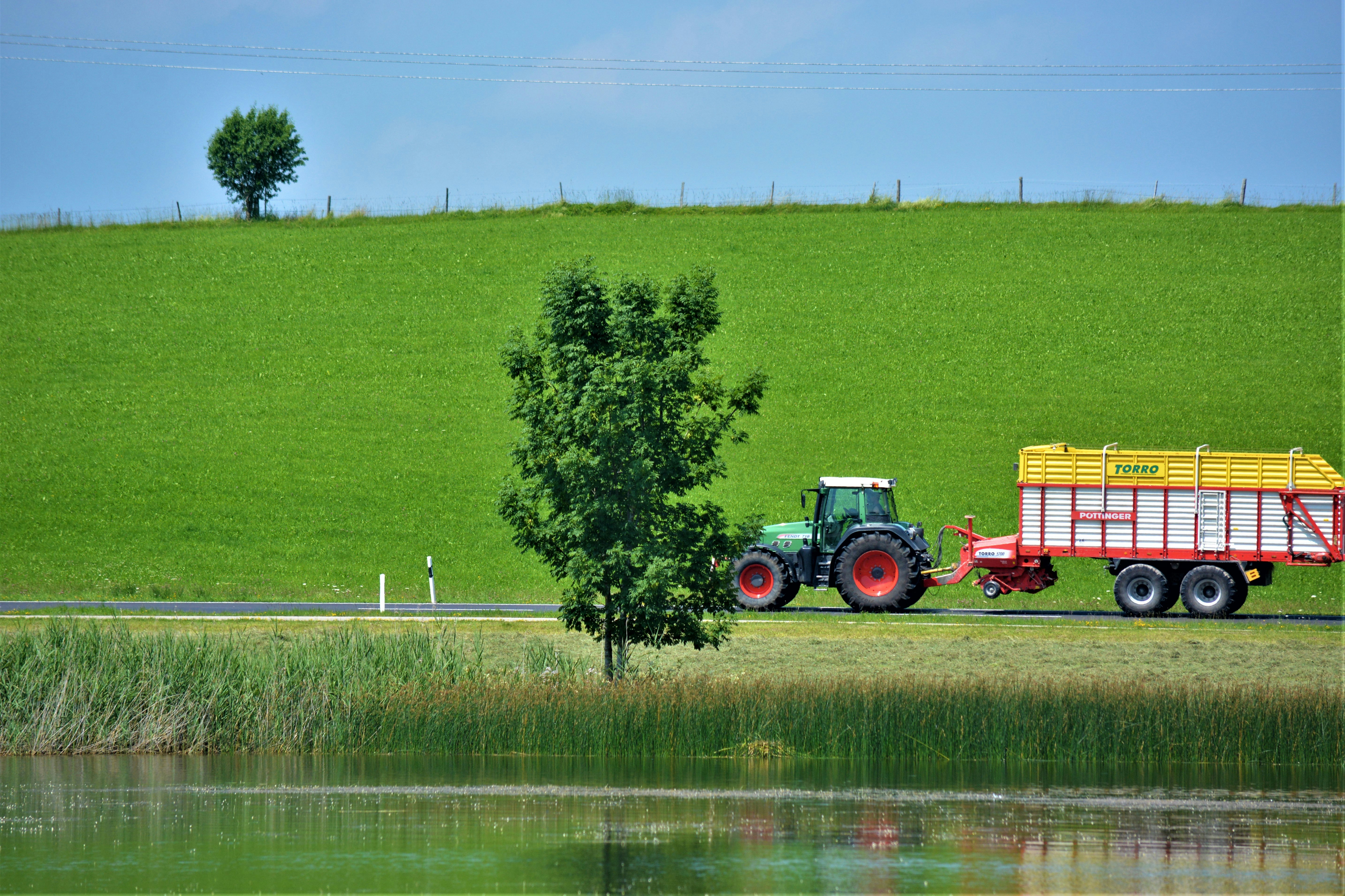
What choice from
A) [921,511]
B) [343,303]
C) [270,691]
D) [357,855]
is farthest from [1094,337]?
[357,855]

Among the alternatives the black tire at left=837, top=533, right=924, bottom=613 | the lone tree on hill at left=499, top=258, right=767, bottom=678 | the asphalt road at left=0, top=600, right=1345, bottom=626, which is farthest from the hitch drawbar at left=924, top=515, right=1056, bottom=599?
the lone tree on hill at left=499, top=258, right=767, bottom=678

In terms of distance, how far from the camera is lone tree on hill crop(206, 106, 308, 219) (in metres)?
86.4

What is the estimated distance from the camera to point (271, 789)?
47.9 ft

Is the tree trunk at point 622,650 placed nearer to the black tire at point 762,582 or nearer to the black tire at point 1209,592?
the black tire at point 762,582

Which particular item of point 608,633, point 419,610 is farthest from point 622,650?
point 419,610

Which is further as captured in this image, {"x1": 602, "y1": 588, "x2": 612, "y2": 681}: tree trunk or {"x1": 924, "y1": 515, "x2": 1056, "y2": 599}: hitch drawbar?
{"x1": 924, "y1": 515, "x2": 1056, "y2": 599}: hitch drawbar

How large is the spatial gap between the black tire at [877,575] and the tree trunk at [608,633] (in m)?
9.21

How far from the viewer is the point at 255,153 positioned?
3401 inches

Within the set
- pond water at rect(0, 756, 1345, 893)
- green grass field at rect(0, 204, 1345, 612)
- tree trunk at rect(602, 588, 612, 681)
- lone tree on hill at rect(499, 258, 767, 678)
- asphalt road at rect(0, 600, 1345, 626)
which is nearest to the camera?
pond water at rect(0, 756, 1345, 893)

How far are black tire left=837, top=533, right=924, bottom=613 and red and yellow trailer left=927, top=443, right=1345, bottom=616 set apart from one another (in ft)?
4.00

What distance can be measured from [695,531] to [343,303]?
38874mm

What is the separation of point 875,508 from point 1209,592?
21.4 feet

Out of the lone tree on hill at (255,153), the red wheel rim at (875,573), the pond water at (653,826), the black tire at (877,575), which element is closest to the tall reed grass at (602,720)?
the pond water at (653,826)

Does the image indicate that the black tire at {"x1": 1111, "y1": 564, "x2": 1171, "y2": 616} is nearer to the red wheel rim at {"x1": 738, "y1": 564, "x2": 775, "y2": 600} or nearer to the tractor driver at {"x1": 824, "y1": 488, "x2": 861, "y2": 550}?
the tractor driver at {"x1": 824, "y1": 488, "x2": 861, "y2": 550}
